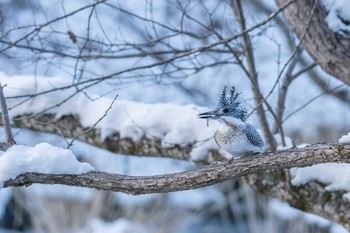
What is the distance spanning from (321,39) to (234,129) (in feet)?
4.67

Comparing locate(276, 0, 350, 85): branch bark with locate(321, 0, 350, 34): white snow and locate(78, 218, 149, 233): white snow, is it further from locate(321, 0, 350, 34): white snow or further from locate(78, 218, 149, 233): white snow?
locate(78, 218, 149, 233): white snow

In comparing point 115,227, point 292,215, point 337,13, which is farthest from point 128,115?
point 292,215

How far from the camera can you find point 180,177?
9.40ft

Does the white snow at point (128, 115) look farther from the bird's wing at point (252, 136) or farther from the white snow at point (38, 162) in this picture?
the white snow at point (38, 162)

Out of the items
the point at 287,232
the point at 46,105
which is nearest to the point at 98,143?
the point at 46,105

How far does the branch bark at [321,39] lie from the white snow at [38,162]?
187 cm

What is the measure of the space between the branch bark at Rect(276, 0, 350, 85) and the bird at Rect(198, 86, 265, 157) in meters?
1.22

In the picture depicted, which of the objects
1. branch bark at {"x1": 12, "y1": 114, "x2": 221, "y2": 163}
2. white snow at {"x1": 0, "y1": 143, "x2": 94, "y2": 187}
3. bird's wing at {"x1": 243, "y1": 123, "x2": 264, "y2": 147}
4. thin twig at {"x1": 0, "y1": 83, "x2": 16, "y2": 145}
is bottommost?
white snow at {"x1": 0, "y1": 143, "x2": 94, "y2": 187}

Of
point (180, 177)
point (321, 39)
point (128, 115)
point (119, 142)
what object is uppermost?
point (321, 39)

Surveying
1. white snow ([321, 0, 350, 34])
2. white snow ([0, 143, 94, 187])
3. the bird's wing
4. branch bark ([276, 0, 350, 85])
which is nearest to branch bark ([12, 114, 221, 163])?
branch bark ([276, 0, 350, 85])

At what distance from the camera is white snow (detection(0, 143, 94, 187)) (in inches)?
111

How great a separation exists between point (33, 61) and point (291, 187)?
1.89 meters

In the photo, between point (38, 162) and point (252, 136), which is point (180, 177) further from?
point (38, 162)

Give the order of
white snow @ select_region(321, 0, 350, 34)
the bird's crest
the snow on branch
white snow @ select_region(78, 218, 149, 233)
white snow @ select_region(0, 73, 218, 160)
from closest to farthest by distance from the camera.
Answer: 1. the snow on branch
2. the bird's crest
3. white snow @ select_region(321, 0, 350, 34)
4. white snow @ select_region(0, 73, 218, 160)
5. white snow @ select_region(78, 218, 149, 233)
